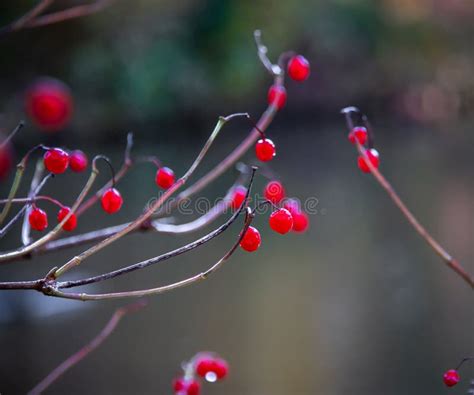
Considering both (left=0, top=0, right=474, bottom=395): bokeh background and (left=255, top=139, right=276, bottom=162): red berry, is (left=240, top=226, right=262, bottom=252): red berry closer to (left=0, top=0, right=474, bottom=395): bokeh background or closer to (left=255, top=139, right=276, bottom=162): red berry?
(left=255, top=139, right=276, bottom=162): red berry

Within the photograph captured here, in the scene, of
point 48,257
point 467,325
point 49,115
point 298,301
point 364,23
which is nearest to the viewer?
point 49,115

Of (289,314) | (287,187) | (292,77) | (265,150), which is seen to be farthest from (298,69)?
(287,187)

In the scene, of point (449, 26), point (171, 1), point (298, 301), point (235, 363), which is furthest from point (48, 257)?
point (449, 26)

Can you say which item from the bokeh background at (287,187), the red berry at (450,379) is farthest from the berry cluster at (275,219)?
the bokeh background at (287,187)

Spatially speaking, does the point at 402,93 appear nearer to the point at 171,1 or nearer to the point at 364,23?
the point at 364,23

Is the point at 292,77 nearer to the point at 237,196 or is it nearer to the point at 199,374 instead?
the point at 237,196

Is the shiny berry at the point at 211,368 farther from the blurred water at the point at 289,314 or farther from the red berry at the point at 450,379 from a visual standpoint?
the blurred water at the point at 289,314
